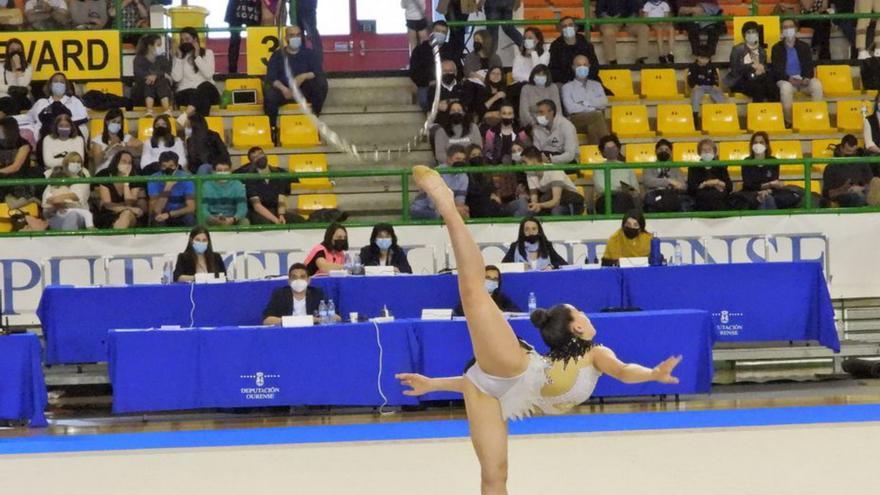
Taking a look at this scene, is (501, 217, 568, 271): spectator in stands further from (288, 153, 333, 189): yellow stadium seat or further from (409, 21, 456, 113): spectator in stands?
(409, 21, 456, 113): spectator in stands

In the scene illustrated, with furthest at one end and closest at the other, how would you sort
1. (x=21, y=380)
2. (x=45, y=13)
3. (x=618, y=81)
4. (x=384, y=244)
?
(x=618, y=81) < (x=45, y=13) < (x=384, y=244) < (x=21, y=380)

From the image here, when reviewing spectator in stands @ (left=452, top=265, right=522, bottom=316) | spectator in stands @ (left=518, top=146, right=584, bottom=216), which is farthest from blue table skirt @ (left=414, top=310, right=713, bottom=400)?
spectator in stands @ (left=518, top=146, right=584, bottom=216)

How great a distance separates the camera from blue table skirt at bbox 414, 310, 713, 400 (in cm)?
1248

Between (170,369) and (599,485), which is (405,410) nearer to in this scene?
(170,369)

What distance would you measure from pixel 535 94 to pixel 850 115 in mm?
4505

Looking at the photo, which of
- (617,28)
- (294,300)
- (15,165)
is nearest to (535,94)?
(617,28)

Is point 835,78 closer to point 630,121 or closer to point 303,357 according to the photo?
point 630,121

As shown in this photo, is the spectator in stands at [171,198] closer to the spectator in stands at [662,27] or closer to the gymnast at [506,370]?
the spectator in stands at [662,27]

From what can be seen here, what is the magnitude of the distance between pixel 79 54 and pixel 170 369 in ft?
24.5

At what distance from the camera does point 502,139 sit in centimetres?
1594

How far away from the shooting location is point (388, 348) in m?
12.5

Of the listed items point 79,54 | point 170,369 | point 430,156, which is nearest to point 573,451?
point 170,369

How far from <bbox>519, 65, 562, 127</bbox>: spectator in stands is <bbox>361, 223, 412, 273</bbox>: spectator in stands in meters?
3.31

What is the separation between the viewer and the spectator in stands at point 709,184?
15492 mm
